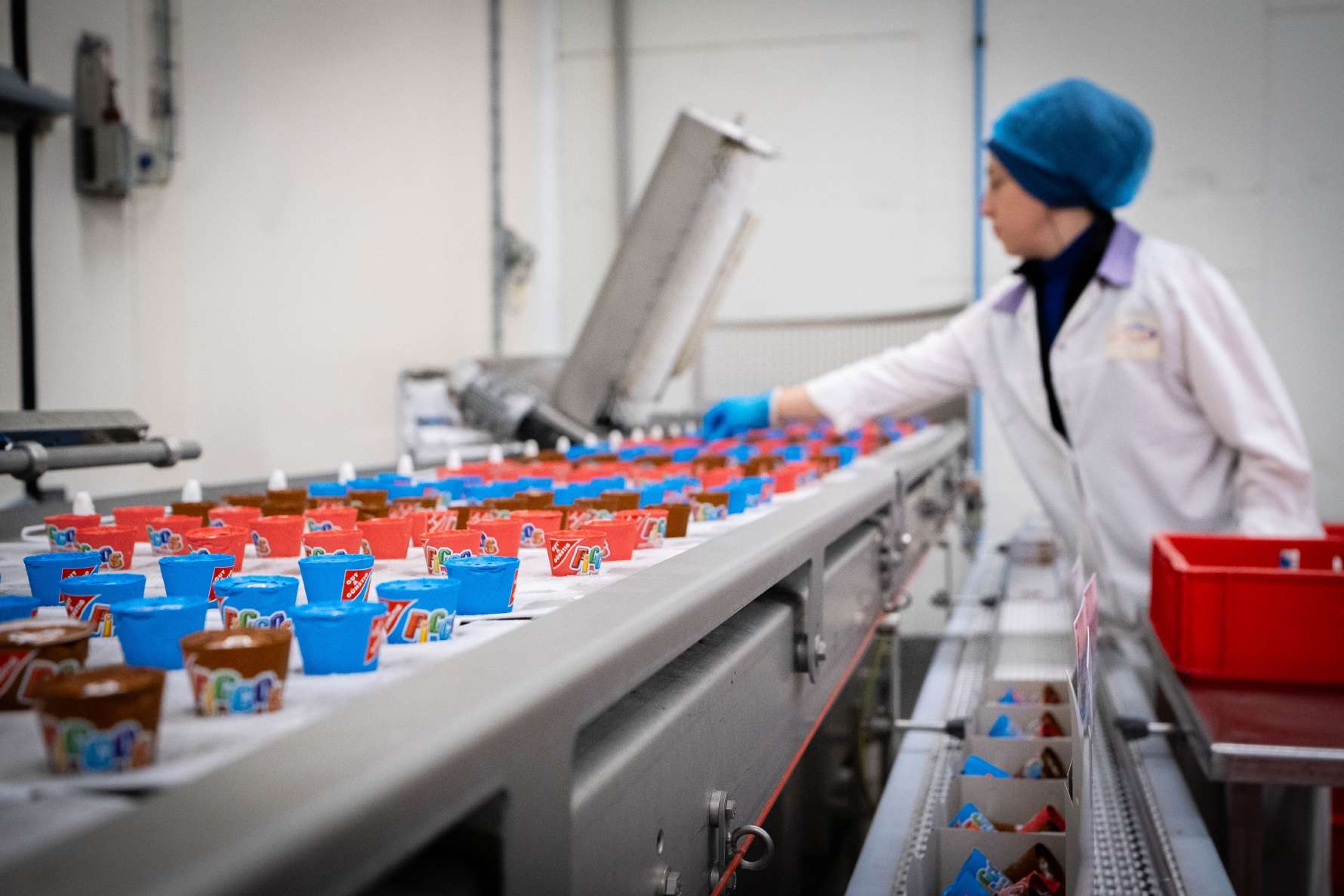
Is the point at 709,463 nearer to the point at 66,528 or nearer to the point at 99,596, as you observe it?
the point at 66,528

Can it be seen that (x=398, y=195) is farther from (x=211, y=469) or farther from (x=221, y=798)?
(x=221, y=798)

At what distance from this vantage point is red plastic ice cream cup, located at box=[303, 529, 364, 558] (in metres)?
0.92

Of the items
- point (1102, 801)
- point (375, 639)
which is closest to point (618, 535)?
point (375, 639)

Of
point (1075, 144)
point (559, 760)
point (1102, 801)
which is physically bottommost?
point (1102, 801)

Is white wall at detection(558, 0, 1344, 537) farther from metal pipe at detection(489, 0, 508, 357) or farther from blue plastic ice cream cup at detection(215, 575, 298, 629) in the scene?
blue plastic ice cream cup at detection(215, 575, 298, 629)

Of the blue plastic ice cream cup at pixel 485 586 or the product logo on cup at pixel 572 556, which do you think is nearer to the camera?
the blue plastic ice cream cup at pixel 485 586

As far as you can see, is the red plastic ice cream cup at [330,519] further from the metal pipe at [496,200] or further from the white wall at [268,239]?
the metal pipe at [496,200]

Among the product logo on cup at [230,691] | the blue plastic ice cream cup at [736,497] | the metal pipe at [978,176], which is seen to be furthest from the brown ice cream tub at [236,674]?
the metal pipe at [978,176]

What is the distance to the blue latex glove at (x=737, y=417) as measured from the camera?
268 cm

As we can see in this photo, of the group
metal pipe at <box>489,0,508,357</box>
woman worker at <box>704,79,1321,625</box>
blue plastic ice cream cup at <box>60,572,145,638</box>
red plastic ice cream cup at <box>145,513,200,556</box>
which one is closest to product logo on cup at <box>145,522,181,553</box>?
red plastic ice cream cup at <box>145,513,200,556</box>

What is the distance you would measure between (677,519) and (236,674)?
0.62m

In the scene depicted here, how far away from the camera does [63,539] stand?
102cm

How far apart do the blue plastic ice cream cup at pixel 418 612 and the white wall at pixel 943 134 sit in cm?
455

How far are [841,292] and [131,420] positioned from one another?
13.3ft
